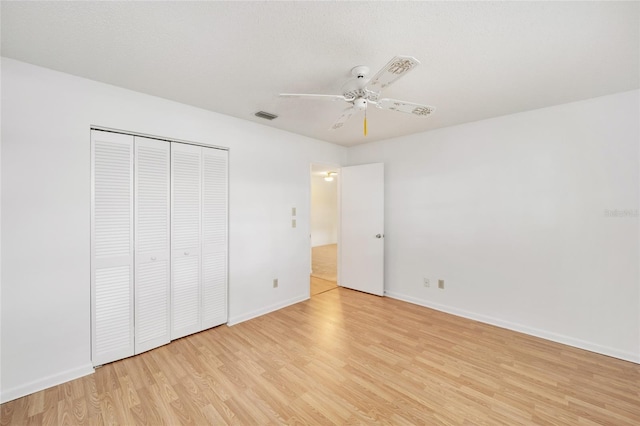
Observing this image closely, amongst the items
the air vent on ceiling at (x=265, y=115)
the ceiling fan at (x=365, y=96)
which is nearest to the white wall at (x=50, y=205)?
the air vent on ceiling at (x=265, y=115)

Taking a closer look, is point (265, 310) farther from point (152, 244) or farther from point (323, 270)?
point (323, 270)

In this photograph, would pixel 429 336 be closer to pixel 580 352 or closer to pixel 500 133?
pixel 580 352

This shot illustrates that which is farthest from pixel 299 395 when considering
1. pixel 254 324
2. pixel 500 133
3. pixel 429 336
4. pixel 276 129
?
pixel 500 133

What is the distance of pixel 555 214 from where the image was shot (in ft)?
9.19

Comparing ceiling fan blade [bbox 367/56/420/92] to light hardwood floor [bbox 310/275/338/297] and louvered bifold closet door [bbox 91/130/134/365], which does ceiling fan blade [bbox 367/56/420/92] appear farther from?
light hardwood floor [bbox 310/275/338/297]

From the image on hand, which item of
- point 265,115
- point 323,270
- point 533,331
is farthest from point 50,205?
point 533,331

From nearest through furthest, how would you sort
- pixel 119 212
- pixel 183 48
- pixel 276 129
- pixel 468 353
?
pixel 183 48, pixel 119 212, pixel 468 353, pixel 276 129

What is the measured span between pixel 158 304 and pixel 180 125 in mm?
1827

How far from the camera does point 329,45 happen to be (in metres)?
1.74

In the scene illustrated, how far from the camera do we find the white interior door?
4.13 meters

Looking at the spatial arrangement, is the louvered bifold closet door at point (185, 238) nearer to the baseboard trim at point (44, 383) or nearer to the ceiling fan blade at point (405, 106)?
the baseboard trim at point (44, 383)

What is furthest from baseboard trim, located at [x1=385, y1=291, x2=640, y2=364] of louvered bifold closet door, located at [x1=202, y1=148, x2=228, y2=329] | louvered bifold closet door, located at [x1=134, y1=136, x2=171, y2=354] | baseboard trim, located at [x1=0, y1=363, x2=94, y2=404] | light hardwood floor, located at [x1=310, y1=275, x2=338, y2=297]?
baseboard trim, located at [x1=0, y1=363, x2=94, y2=404]

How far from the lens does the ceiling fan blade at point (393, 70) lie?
138 cm

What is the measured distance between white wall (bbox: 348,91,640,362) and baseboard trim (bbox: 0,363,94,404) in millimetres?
3681
